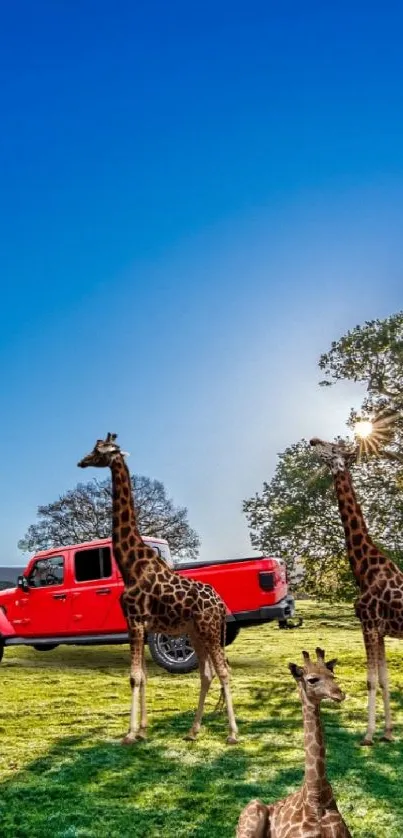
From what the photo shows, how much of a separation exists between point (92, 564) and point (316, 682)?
32.5 feet

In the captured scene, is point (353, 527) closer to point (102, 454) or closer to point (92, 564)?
point (102, 454)

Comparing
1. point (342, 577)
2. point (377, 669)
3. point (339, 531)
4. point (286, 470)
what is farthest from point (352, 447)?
point (286, 470)

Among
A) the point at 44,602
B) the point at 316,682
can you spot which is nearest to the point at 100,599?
the point at 44,602

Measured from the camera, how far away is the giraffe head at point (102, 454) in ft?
26.8

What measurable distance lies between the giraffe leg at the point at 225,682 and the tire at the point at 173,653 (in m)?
3.74

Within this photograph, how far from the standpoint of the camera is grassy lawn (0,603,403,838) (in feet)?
17.7

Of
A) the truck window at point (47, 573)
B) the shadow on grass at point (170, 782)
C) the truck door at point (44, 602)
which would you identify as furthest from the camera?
the truck window at point (47, 573)

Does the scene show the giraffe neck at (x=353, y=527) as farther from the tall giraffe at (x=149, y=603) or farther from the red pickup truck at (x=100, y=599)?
the red pickup truck at (x=100, y=599)

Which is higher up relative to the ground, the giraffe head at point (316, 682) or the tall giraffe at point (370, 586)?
the tall giraffe at point (370, 586)

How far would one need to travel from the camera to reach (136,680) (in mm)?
7551

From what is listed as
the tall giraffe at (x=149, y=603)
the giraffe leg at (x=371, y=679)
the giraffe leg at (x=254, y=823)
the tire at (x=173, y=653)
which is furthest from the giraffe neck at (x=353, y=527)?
the giraffe leg at (x=254, y=823)

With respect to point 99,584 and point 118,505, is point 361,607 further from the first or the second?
point 99,584

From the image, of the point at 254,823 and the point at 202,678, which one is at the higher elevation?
the point at 202,678

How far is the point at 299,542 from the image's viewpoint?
64.2ft
